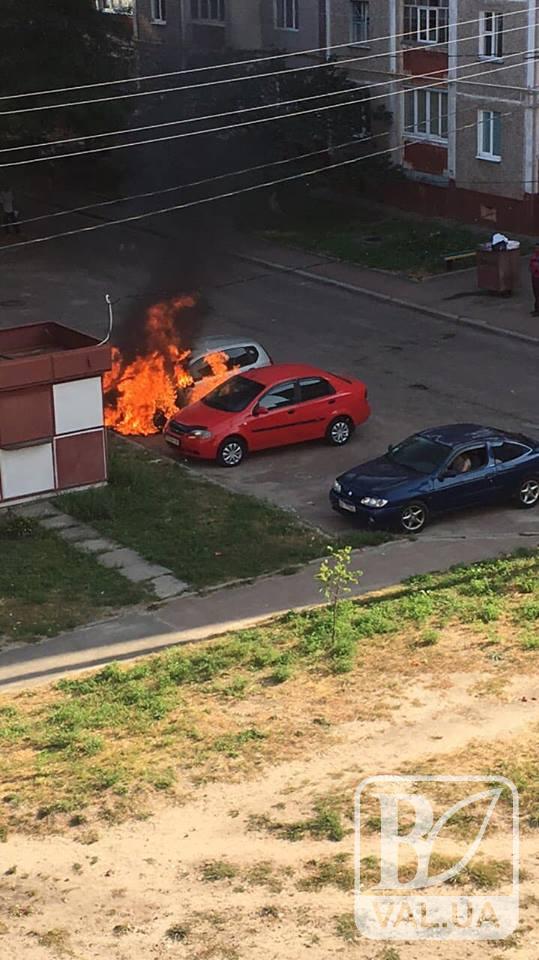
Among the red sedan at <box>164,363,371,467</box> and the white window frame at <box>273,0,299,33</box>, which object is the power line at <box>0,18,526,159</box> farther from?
the red sedan at <box>164,363,371,467</box>

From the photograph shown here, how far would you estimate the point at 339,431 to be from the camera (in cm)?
2612

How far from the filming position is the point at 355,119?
42906 mm

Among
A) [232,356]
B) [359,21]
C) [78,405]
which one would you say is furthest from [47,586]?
[359,21]

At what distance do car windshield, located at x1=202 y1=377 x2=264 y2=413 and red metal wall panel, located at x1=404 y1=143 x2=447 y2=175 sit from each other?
1841 cm

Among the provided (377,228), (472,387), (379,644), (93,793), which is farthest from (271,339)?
(93,793)

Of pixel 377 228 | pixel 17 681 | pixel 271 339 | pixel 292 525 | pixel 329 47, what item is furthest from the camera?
pixel 329 47

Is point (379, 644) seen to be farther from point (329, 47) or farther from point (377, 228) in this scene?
point (329, 47)

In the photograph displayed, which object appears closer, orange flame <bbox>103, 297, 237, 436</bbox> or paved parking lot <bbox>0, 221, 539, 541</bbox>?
paved parking lot <bbox>0, 221, 539, 541</bbox>

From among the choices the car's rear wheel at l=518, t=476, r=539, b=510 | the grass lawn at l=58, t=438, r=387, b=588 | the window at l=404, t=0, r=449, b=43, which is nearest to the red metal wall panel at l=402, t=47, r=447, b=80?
the window at l=404, t=0, r=449, b=43

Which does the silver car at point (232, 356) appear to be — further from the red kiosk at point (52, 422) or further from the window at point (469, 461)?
the window at point (469, 461)

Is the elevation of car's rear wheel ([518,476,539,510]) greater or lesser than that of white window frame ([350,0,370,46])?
lesser

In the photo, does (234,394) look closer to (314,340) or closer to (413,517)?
(413,517)

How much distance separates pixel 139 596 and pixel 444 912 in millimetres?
8801

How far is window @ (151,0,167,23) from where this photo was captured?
176 feet
